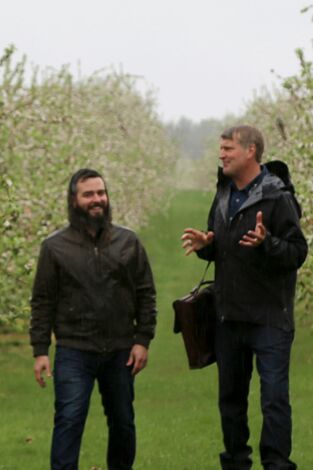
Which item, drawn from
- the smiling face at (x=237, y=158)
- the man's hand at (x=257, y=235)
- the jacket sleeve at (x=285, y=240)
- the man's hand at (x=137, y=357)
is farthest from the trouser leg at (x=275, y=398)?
the smiling face at (x=237, y=158)

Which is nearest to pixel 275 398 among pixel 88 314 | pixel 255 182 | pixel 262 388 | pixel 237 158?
pixel 262 388

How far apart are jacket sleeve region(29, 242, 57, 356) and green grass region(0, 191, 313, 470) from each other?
2.56 meters

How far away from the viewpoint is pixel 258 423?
40.4ft

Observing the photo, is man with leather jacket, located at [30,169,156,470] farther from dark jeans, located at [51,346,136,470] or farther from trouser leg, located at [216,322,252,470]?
trouser leg, located at [216,322,252,470]

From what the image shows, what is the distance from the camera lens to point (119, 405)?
310 inches

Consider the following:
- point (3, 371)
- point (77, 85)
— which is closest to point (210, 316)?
point (3, 371)

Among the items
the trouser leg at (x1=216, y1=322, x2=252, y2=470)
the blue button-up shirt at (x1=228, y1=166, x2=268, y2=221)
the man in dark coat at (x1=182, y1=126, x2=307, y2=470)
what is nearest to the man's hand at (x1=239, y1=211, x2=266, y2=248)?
the man in dark coat at (x1=182, y1=126, x2=307, y2=470)

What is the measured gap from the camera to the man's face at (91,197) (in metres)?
7.81

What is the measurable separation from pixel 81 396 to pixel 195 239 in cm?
147

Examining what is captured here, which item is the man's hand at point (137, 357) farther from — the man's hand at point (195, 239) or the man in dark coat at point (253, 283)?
the man's hand at point (195, 239)

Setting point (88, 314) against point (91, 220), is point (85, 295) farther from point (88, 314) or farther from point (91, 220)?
point (91, 220)

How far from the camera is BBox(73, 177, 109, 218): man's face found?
7809 millimetres

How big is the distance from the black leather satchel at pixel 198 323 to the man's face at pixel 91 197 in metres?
1.05

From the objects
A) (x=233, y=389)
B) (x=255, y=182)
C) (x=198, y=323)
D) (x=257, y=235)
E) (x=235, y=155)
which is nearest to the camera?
(x=257, y=235)
